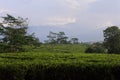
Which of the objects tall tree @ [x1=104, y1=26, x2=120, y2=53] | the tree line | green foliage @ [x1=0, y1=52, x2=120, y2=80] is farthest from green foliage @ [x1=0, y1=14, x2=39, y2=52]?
green foliage @ [x1=0, y1=52, x2=120, y2=80]

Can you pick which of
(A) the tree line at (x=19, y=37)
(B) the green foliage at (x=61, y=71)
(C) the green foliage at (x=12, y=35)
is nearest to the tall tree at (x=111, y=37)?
(A) the tree line at (x=19, y=37)

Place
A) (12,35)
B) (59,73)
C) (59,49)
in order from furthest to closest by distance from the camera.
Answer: (59,49)
(12,35)
(59,73)

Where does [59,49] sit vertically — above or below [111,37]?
below

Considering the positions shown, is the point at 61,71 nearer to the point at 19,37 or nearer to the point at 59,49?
the point at 19,37

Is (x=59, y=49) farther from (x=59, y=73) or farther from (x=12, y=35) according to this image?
(x=59, y=73)

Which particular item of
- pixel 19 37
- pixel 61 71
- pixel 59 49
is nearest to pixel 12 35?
pixel 19 37

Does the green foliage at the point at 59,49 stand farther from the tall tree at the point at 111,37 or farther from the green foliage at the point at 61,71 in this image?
the green foliage at the point at 61,71

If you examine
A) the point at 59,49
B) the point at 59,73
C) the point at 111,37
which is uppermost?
the point at 111,37

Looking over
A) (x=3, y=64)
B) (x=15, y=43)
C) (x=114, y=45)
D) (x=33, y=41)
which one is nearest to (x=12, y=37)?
(x=15, y=43)

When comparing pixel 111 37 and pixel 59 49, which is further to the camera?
pixel 59 49

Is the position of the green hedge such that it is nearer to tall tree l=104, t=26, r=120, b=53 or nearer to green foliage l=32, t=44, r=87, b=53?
tall tree l=104, t=26, r=120, b=53

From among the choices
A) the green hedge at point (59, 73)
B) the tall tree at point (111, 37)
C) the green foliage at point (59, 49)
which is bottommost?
the green hedge at point (59, 73)

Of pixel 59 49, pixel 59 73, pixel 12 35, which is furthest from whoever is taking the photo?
pixel 59 49

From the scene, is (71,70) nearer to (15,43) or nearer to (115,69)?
(115,69)
